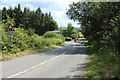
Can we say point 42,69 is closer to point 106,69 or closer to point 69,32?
point 106,69

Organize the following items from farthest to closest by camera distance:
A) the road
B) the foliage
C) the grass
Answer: the foliage
the road
the grass

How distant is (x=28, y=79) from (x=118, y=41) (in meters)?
4.70

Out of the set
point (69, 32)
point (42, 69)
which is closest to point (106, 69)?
point (42, 69)

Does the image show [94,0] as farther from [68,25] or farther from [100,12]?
[68,25]

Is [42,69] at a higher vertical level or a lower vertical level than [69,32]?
lower

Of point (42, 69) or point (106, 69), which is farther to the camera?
point (42, 69)

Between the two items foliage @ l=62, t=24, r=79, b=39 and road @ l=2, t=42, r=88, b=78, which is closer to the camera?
road @ l=2, t=42, r=88, b=78

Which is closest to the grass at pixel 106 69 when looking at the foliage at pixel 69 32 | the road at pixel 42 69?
the road at pixel 42 69

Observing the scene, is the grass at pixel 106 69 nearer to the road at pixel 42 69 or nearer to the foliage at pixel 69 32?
the road at pixel 42 69

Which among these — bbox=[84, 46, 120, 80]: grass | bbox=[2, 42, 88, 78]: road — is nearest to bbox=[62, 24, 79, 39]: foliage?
bbox=[2, 42, 88, 78]: road

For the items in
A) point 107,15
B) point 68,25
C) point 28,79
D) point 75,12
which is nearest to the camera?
point 28,79

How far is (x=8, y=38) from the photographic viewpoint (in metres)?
21.5

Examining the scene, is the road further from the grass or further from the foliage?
the foliage

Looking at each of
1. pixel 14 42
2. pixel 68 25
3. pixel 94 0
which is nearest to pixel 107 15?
pixel 94 0
